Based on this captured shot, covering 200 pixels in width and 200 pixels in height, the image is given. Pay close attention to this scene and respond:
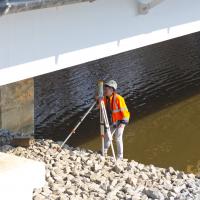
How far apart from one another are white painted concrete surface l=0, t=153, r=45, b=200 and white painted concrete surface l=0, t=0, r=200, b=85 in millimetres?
1313

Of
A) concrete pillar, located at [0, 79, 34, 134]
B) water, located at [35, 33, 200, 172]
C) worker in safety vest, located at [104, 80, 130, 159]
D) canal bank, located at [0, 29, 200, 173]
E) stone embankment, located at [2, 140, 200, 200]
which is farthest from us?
water, located at [35, 33, 200, 172]

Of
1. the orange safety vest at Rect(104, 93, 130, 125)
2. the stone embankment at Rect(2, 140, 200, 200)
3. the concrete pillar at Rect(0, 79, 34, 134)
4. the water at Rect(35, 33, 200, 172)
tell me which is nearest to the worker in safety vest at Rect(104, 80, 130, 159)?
the orange safety vest at Rect(104, 93, 130, 125)

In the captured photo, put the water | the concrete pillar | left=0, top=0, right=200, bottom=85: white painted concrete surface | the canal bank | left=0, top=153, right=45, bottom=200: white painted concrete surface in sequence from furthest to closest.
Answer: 1. the water
2. the canal bank
3. the concrete pillar
4. left=0, top=0, right=200, bottom=85: white painted concrete surface
5. left=0, top=153, right=45, bottom=200: white painted concrete surface

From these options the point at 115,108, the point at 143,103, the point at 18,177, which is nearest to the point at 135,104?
the point at 143,103

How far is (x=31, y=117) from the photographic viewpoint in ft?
42.2

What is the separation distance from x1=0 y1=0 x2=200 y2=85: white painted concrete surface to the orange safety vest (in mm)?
904

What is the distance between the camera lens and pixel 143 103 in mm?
16234

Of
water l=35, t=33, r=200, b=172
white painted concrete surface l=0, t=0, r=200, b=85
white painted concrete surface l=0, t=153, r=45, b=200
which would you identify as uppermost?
white painted concrete surface l=0, t=0, r=200, b=85

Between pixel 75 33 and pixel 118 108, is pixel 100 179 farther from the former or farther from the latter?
pixel 75 33

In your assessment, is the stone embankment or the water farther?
the water

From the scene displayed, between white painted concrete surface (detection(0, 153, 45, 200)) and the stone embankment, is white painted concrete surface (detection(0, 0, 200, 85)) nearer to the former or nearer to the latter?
white painted concrete surface (detection(0, 153, 45, 200))

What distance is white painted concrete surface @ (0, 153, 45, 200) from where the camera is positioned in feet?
19.8

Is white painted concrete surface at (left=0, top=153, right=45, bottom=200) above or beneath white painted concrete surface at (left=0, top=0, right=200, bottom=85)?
beneath

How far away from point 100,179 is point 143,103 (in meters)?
7.73
